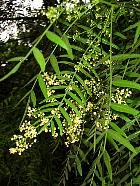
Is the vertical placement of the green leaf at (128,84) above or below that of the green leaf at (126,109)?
above

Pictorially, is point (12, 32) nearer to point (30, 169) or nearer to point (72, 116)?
point (30, 169)

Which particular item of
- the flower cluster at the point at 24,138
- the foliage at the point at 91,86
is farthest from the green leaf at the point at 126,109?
the flower cluster at the point at 24,138

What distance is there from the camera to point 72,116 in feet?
3.39

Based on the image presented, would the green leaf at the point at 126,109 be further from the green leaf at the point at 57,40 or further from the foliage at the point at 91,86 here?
the green leaf at the point at 57,40

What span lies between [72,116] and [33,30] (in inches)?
80.8

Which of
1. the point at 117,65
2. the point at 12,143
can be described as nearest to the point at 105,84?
the point at 117,65

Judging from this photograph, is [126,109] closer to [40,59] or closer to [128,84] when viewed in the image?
[128,84]

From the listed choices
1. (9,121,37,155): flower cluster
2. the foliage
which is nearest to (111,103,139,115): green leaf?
the foliage

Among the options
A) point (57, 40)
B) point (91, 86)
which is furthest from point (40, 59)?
point (91, 86)

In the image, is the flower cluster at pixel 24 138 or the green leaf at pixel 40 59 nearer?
the green leaf at pixel 40 59

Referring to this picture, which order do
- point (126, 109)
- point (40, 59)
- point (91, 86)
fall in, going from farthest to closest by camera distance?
1. point (91, 86)
2. point (126, 109)
3. point (40, 59)

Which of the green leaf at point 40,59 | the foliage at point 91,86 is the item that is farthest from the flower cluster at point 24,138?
the green leaf at point 40,59

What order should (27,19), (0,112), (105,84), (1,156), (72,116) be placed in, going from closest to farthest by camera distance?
(72,116)
(105,84)
(1,156)
(0,112)
(27,19)

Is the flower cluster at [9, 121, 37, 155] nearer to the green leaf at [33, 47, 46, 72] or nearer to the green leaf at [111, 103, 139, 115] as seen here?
the green leaf at [111, 103, 139, 115]
